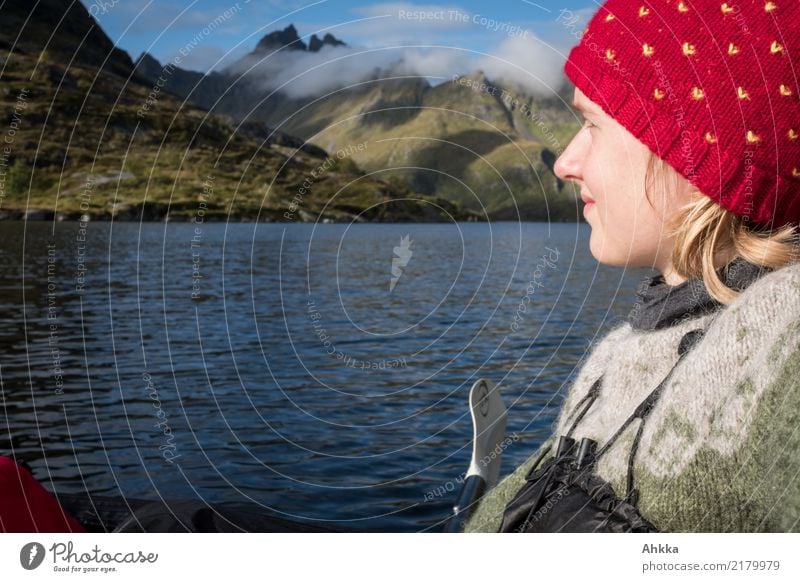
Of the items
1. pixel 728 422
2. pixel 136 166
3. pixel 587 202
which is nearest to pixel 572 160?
pixel 587 202

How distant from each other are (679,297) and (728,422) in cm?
50

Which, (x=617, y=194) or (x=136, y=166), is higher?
(x=136, y=166)

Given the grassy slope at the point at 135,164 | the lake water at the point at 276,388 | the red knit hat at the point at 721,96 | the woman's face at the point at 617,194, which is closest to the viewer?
the red knit hat at the point at 721,96

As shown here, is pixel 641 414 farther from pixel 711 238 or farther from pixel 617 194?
pixel 617 194

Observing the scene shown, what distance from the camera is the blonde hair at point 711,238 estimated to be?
2.30m

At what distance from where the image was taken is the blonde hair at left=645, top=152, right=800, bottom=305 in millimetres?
2297

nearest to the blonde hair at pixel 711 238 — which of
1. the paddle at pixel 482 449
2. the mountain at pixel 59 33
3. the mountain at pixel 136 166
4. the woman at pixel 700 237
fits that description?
the woman at pixel 700 237

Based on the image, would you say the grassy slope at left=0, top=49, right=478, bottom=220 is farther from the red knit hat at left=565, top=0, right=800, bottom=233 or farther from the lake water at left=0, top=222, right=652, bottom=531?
the red knit hat at left=565, top=0, right=800, bottom=233

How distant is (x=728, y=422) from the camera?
2096mm

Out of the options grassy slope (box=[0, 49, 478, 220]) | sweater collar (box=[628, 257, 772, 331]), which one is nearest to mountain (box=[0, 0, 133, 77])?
grassy slope (box=[0, 49, 478, 220])

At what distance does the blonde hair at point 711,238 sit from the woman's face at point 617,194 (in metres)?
0.03

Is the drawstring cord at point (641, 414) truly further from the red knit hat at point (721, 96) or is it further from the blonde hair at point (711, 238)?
the red knit hat at point (721, 96)
